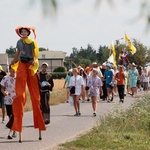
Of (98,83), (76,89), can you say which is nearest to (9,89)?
(76,89)

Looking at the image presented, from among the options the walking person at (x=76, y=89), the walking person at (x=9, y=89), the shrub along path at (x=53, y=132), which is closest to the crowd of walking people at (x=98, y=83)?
the walking person at (x=76, y=89)

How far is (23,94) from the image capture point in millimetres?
10547

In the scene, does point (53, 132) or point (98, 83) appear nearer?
point (53, 132)

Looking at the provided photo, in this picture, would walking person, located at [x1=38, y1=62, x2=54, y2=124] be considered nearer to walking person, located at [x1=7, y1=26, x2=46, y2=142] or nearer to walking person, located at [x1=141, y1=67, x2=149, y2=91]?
walking person, located at [x1=7, y1=26, x2=46, y2=142]

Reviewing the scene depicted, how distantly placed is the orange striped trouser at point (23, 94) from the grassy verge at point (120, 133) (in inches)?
40.7

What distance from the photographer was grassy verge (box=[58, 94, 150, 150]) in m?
9.23

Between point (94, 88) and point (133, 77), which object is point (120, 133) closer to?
point (94, 88)

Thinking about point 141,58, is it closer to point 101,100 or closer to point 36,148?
point 101,100

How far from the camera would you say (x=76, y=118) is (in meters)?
15.5

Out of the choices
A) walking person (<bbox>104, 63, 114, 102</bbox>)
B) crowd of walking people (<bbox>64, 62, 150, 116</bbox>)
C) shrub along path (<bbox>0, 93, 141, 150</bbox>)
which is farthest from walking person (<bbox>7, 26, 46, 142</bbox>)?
walking person (<bbox>104, 63, 114, 102</bbox>)

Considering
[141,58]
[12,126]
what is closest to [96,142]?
[12,126]

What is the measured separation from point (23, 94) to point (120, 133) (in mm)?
2119

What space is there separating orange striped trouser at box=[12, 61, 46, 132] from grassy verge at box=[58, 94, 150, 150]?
1.03 metres

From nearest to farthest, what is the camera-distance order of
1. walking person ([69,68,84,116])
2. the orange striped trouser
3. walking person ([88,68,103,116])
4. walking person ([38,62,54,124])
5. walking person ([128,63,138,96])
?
the orange striped trouser
walking person ([38,62,54,124])
walking person ([88,68,103,116])
walking person ([69,68,84,116])
walking person ([128,63,138,96])
